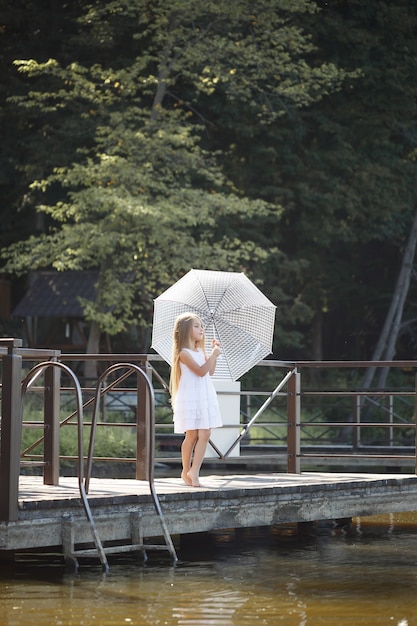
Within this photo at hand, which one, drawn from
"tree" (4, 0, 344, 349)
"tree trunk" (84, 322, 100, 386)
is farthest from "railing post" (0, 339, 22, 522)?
"tree trunk" (84, 322, 100, 386)

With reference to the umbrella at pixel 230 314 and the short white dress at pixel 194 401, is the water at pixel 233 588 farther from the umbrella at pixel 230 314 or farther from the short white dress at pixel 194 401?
the umbrella at pixel 230 314

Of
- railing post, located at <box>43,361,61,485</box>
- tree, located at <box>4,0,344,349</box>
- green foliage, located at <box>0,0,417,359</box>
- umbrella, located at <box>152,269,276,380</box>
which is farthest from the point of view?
green foliage, located at <box>0,0,417,359</box>

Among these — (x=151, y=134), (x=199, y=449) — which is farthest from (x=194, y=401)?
(x=151, y=134)

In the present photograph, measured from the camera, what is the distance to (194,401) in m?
10.7

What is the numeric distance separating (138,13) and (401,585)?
2238 cm

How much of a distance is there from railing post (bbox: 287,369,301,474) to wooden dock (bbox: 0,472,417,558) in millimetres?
365

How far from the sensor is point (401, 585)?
29.5 ft

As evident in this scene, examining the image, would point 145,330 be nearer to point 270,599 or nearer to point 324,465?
point 324,465

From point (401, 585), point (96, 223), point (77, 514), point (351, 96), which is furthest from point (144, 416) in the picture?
→ point (351, 96)

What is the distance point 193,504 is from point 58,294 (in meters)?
21.2

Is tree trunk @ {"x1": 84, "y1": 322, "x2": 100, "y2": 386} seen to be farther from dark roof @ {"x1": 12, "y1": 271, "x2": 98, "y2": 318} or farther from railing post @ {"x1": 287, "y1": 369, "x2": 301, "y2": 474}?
railing post @ {"x1": 287, "y1": 369, "x2": 301, "y2": 474}

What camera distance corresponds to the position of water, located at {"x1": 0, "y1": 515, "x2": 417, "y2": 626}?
7621 millimetres

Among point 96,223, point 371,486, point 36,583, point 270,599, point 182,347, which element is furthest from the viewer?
point 96,223

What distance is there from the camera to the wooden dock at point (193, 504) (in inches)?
358
